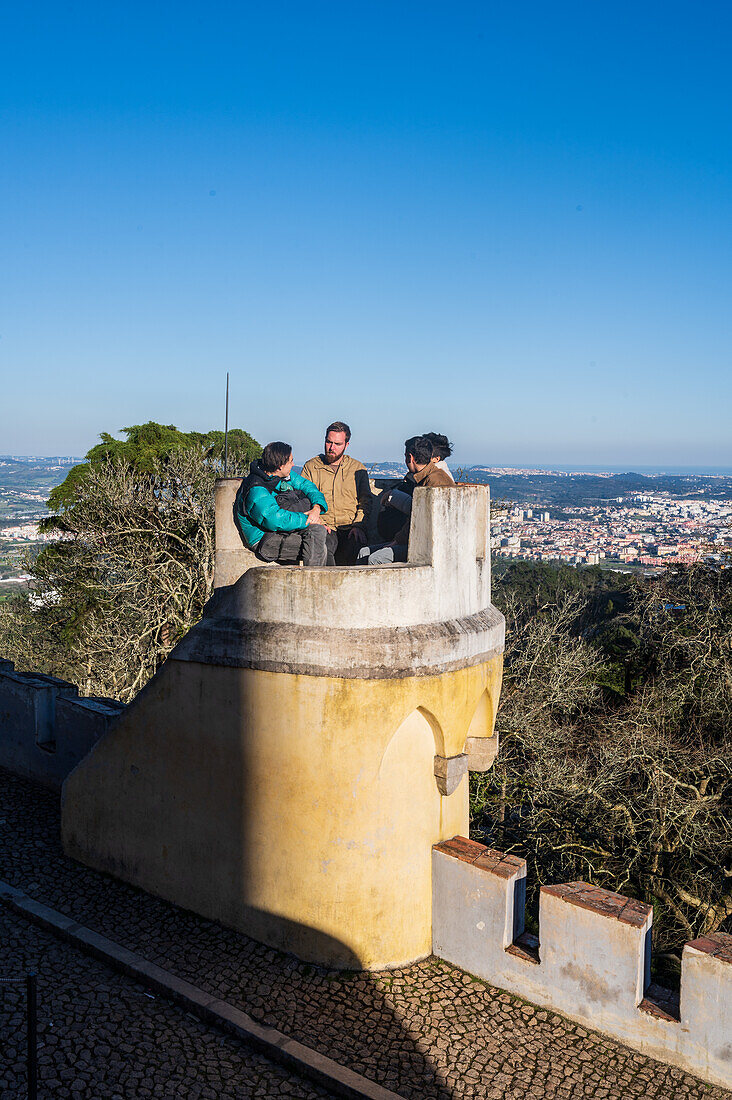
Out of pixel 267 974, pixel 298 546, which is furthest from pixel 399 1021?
pixel 298 546

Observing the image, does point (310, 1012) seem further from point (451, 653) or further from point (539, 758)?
point (539, 758)

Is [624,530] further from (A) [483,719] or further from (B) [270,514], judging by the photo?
→ (B) [270,514]

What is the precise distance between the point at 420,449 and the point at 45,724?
464cm

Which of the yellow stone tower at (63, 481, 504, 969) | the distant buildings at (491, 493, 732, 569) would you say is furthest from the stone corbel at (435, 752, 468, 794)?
the distant buildings at (491, 493, 732, 569)

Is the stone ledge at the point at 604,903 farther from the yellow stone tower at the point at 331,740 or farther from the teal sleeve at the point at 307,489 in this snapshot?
the teal sleeve at the point at 307,489

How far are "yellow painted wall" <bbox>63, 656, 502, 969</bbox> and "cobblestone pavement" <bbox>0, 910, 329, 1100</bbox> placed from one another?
0.92 metres

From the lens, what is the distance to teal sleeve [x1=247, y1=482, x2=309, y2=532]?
644cm

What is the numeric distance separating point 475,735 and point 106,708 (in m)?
3.65

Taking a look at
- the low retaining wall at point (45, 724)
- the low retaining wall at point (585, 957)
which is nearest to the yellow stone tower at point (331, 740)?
the low retaining wall at point (585, 957)

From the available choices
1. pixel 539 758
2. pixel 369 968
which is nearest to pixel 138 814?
pixel 369 968

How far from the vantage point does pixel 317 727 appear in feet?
18.5

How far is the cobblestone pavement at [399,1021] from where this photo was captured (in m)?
4.76

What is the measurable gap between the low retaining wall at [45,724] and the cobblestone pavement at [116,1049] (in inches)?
107

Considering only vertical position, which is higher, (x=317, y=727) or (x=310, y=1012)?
(x=317, y=727)
